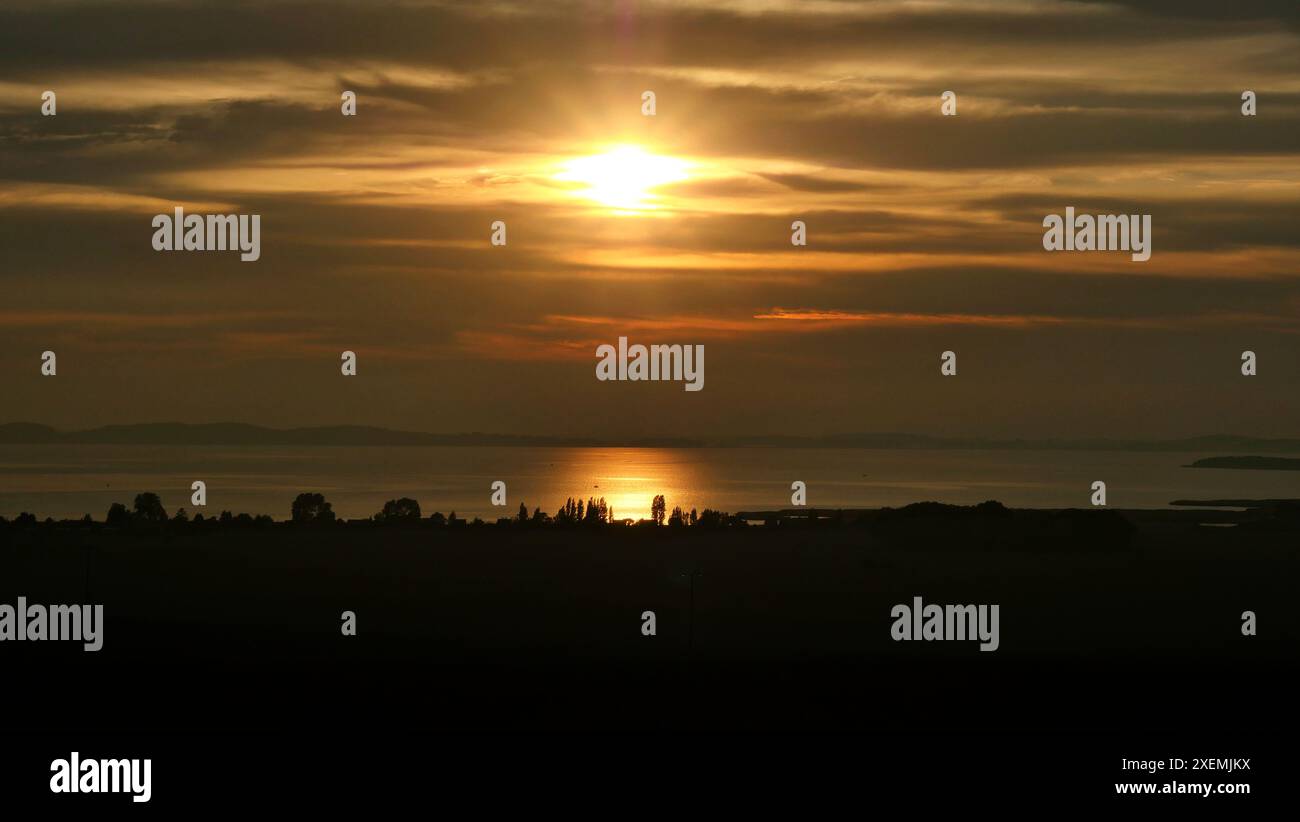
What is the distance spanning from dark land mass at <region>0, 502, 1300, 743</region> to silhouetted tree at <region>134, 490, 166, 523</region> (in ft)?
39.9

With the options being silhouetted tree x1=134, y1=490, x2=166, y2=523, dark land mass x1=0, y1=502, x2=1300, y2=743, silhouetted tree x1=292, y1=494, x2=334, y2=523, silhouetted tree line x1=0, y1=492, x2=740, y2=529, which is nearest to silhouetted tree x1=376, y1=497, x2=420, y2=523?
silhouetted tree line x1=0, y1=492, x2=740, y2=529

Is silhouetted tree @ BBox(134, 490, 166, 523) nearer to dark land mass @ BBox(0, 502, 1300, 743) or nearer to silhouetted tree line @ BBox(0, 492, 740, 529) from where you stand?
silhouetted tree line @ BBox(0, 492, 740, 529)

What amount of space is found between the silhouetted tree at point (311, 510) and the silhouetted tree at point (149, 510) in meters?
6.71

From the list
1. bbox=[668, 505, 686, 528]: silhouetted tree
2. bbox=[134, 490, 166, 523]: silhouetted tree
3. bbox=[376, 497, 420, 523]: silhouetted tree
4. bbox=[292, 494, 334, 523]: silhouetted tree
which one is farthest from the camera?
bbox=[134, 490, 166, 523]: silhouetted tree

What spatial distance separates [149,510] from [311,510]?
53.2ft

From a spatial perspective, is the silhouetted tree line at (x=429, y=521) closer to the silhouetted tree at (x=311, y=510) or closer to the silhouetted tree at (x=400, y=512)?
the silhouetted tree at (x=400, y=512)

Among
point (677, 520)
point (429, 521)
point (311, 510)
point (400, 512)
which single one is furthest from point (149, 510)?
point (677, 520)

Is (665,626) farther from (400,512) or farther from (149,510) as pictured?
(149,510)

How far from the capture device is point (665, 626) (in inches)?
2552

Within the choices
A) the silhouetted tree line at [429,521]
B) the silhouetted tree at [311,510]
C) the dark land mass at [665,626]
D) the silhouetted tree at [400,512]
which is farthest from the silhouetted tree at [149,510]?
the silhouetted tree at [400,512]

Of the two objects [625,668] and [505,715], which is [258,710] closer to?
[505,715]

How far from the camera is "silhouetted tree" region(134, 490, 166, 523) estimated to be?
13168 cm
